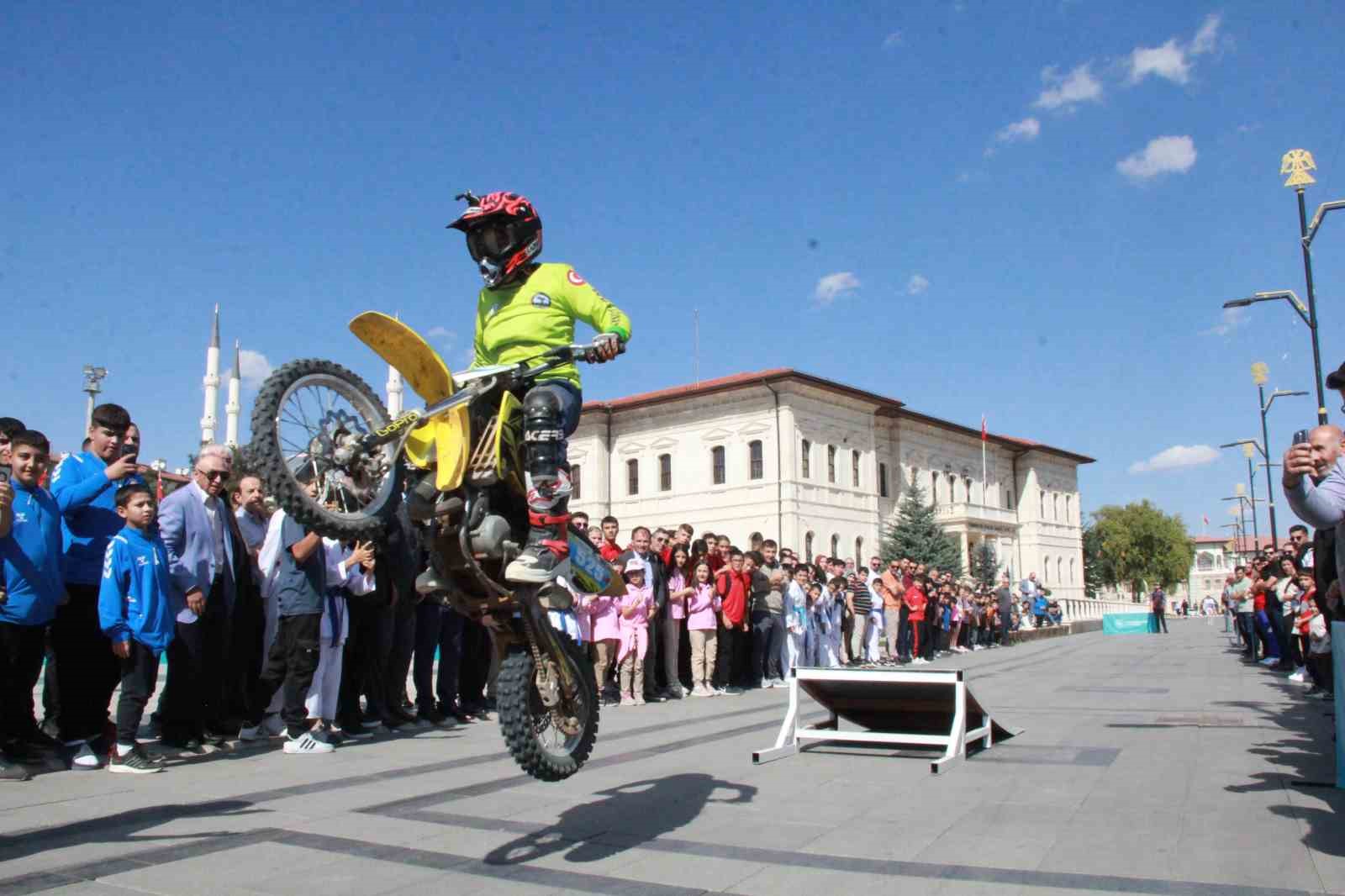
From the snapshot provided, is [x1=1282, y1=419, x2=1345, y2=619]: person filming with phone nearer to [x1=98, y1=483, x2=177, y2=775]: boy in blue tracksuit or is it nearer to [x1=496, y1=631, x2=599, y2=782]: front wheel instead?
[x1=496, y1=631, x2=599, y2=782]: front wheel

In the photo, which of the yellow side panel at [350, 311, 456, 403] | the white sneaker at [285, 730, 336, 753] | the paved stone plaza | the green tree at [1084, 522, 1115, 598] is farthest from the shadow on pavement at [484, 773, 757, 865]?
the green tree at [1084, 522, 1115, 598]

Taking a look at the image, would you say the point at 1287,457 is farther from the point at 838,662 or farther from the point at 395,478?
the point at 838,662

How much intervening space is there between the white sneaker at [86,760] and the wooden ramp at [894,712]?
17.0ft

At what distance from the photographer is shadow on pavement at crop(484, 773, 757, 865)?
5.43 metres

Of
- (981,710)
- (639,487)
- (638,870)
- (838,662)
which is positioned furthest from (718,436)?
(638,870)

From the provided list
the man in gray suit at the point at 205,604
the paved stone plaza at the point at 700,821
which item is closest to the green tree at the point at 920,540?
the paved stone plaza at the point at 700,821

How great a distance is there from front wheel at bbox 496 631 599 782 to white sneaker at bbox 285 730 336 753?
4.56 meters

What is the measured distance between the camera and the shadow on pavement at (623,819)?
5.43 metres

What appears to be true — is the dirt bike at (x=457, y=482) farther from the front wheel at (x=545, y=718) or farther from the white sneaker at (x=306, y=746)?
the white sneaker at (x=306, y=746)

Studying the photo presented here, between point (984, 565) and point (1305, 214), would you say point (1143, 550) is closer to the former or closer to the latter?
point (984, 565)

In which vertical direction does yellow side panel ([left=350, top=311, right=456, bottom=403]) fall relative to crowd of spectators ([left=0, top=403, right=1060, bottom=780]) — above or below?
above

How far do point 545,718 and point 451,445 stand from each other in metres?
1.51

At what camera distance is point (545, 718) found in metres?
5.32

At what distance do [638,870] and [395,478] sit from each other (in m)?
2.26
